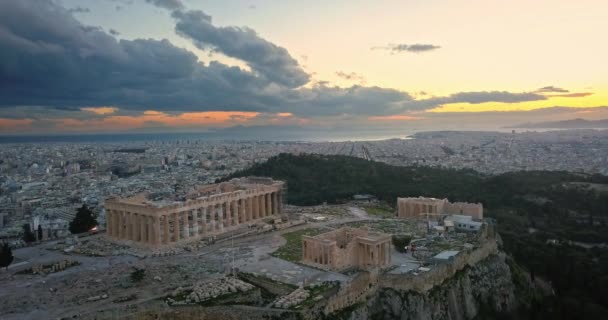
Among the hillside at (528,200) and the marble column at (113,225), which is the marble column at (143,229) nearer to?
the marble column at (113,225)

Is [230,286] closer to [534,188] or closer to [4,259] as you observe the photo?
[4,259]

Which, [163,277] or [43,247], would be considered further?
[43,247]

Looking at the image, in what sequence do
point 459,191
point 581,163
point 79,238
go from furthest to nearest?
1. point 581,163
2. point 459,191
3. point 79,238

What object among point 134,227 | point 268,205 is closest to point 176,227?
point 134,227

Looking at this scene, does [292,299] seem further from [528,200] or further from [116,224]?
[528,200]

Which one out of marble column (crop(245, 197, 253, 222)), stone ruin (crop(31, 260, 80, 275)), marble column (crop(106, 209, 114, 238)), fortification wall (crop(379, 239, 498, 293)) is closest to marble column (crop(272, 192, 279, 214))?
marble column (crop(245, 197, 253, 222))

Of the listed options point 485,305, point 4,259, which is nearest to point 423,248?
point 485,305
